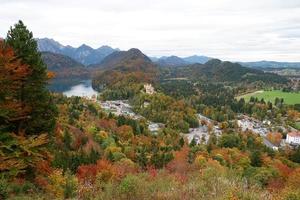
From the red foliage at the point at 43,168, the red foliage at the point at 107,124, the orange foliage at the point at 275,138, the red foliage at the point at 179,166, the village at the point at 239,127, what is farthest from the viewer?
the orange foliage at the point at 275,138

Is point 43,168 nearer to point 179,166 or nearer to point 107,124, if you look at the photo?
point 179,166

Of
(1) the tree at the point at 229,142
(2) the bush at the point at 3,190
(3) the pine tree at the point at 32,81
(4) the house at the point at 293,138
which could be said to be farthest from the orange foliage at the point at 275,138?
(2) the bush at the point at 3,190

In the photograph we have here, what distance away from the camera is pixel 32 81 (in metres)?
16.8

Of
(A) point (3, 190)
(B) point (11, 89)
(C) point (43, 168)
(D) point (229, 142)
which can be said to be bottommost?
(D) point (229, 142)

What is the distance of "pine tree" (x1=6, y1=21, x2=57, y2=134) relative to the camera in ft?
54.5

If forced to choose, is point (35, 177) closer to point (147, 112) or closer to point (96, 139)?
point (96, 139)

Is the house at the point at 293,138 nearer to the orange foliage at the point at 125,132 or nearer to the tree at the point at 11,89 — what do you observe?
the orange foliage at the point at 125,132

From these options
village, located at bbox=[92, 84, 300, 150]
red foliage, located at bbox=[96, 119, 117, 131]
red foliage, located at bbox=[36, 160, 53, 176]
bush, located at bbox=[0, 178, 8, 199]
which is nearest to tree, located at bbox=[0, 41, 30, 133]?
red foliage, located at bbox=[36, 160, 53, 176]

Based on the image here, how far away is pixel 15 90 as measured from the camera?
15977 millimetres

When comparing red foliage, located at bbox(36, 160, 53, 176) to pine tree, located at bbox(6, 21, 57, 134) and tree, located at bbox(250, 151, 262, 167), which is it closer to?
pine tree, located at bbox(6, 21, 57, 134)

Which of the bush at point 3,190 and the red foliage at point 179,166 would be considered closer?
the bush at point 3,190

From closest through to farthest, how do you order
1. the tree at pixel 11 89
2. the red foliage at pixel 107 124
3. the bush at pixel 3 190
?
1. the bush at pixel 3 190
2. the tree at pixel 11 89
3. the red foliage at pixel 107 124

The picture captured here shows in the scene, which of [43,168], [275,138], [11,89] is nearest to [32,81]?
[11,89]

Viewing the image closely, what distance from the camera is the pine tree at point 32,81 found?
54.5ft
